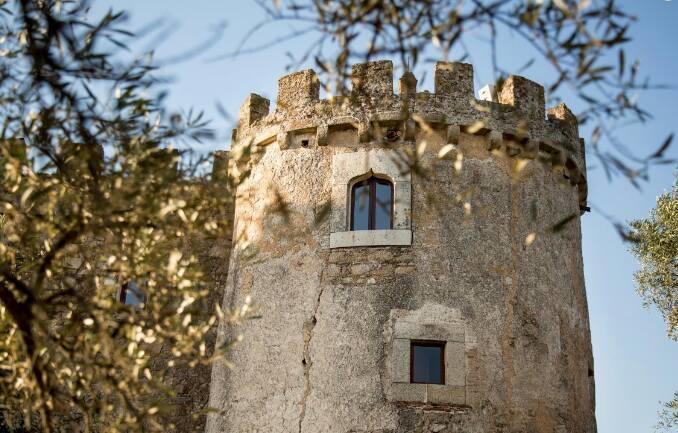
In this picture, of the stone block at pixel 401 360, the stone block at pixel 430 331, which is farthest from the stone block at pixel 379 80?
the stone block at pixel 401 360

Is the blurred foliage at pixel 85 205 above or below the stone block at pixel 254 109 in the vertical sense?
below

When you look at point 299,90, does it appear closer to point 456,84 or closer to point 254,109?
point 254,109

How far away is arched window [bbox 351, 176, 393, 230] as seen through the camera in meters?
9.94

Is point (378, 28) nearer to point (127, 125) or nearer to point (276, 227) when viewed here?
point (127, 125)

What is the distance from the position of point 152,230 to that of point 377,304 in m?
3.64

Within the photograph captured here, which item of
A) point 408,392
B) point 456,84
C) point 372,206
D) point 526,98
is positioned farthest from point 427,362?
point 526,98

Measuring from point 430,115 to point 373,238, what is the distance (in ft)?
5.62

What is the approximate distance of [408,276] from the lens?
9500 mm

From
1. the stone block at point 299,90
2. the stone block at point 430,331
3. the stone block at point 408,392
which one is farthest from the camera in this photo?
the stone block at point 299,90

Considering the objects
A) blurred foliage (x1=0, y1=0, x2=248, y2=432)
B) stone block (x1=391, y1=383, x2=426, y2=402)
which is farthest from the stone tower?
blurred foliage (x1=0, y1=0, x2=248, y2=432)

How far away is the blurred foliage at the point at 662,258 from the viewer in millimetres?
14727

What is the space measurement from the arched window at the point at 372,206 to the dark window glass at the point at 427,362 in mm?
1480

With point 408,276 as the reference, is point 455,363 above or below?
below

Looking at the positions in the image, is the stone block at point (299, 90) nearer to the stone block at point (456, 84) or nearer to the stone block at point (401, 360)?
the stone block at point (456, 84)
